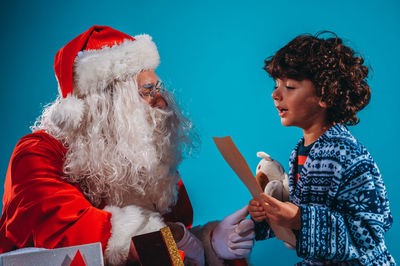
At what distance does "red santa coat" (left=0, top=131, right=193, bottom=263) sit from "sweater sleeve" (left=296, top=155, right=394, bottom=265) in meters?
0.43

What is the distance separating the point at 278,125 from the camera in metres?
1.70

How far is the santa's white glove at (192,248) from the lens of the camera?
1.05m

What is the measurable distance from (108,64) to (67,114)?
0.21 metres

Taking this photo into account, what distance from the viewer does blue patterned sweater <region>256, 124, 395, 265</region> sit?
0.90m

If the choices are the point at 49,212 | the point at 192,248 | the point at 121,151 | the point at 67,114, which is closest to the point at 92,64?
the point at 67,114

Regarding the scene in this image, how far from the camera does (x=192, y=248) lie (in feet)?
3.50

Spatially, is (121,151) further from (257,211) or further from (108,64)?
(257,211)

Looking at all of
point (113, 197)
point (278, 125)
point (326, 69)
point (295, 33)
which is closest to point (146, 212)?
point (113, 197)

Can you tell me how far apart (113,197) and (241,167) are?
0.45 m

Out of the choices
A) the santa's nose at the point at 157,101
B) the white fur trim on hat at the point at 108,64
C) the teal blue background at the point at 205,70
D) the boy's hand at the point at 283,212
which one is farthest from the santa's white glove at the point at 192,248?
the teal blue background at the point at 205,70

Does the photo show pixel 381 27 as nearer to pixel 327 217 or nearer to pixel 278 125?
pixel 278 125

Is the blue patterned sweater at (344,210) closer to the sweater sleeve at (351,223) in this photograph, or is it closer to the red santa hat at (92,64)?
the sweater sleeve at (351,223)

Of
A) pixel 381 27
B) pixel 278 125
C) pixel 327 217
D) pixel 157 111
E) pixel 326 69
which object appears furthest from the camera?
pixel 278 125

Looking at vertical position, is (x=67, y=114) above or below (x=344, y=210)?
above
